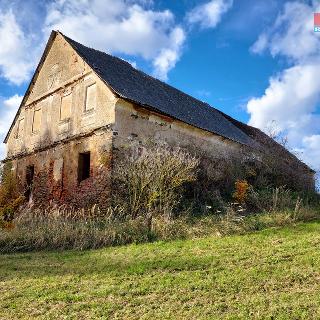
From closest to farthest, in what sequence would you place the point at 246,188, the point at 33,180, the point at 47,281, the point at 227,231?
the point at 47,281
the point at 227,231
the point at 246,188
the point at 33,180

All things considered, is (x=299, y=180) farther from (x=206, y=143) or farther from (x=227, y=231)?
(x=227, y=231)

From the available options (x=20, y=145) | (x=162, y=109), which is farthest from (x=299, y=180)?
(x=20, y=145)

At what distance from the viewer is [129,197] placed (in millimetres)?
13945

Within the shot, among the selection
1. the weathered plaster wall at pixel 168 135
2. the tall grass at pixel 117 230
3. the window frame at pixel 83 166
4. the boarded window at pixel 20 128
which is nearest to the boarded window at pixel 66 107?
the window frame at pixel 83 166

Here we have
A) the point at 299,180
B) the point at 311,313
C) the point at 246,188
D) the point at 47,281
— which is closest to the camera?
the point at 311,313

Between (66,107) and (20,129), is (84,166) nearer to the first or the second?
(66,107)

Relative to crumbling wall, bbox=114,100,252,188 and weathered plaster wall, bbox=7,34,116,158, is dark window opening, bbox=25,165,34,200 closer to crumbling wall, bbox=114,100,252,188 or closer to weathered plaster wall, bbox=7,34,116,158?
weathered plaster wall, bbox=7,34,116,158

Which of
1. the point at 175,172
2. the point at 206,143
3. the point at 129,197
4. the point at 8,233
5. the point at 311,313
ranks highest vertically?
the point at 206,143

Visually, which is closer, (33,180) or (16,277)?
(16,277)

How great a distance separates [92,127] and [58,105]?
347 centimetres

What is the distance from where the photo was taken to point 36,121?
1983cm

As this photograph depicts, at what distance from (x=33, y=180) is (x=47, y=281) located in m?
11.8

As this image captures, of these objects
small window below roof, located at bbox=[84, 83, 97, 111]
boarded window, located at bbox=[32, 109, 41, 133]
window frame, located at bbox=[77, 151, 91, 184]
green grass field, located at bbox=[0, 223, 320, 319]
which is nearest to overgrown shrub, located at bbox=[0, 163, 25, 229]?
boarded window, located at bbox=[32, 109, 41, 133]

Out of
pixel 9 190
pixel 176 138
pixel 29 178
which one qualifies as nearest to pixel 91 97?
pixel 176 138
